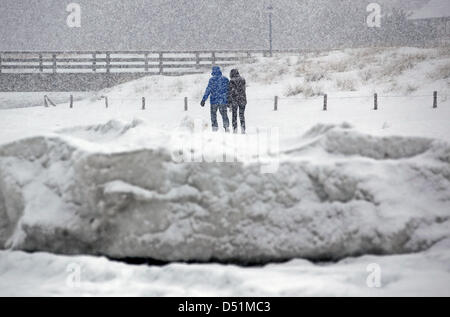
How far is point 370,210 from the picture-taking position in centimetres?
480

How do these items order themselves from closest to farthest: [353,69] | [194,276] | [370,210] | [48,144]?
1. [194,276]
2. [370,210]
3. [48,144]
4. [353,69]

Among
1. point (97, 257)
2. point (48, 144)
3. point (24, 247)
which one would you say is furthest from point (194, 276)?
point (48, 144)

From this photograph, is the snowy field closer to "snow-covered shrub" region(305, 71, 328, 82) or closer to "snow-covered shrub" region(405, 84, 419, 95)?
"snow-covered shrub" region(405, 84, 419, 95)

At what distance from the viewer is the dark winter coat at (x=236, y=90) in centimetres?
1209

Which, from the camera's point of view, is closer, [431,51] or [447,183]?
[447,183]

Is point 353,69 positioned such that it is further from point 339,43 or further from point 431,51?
point 339,43

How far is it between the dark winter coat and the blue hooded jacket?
127 millimetres

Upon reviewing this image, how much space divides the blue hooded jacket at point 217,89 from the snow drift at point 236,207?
23.1 feet

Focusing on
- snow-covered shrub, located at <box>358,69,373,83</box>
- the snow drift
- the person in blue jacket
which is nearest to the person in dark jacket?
the person in blue jacket

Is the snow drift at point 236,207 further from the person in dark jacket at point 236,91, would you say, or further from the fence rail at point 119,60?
the fence rail at point 119,60

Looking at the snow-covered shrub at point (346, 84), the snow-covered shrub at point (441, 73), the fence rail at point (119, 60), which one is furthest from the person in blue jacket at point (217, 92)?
the fence rail at point (119, 60)

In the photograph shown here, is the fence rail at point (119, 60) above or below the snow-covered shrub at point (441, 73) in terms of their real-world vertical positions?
above

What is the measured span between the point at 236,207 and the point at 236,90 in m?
7.60

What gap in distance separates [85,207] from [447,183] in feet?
10.2
